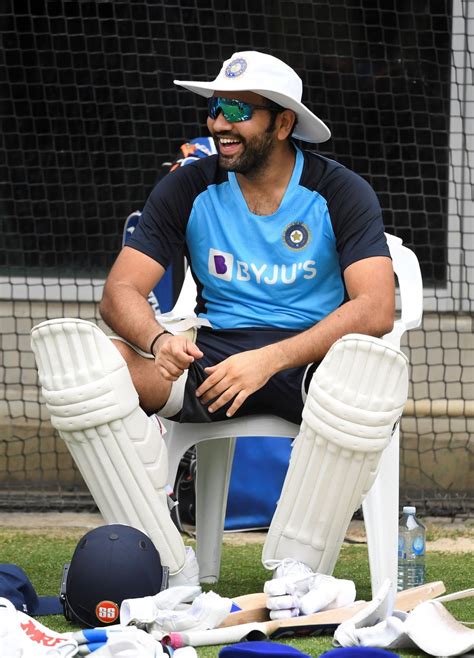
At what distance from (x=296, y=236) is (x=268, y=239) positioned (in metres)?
0.08

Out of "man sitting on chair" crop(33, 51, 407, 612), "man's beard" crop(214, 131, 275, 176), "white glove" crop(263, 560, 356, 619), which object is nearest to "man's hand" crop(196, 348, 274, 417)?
"man sitting on chair" crop(33, 51, 407, 612)

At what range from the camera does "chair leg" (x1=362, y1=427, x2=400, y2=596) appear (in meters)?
3.84

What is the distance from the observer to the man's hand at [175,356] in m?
3.59

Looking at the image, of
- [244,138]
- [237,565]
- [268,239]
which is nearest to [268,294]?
[268,239]

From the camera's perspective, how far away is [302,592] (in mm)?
3447

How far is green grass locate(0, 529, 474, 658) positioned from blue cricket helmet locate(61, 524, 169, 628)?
0.17 meters

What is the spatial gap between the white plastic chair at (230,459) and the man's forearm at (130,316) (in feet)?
1.09

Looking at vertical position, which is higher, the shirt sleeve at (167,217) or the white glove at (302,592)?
the shirt sleeve at (167,217)

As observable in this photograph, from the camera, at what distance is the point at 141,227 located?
4035 mm

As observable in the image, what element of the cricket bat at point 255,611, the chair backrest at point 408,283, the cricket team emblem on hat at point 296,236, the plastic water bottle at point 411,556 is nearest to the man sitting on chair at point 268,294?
the cricket team emblem on hat at point 296,236

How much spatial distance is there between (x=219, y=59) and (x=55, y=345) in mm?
3015

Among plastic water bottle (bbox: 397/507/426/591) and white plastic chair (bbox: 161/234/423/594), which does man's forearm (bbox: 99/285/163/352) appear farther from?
plastic water bottle (bbox: 397/507/426/591)

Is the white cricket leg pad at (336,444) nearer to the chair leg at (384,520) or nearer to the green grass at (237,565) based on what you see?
the chair leg at (384,520)

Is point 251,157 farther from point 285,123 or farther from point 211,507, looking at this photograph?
point 211,507
